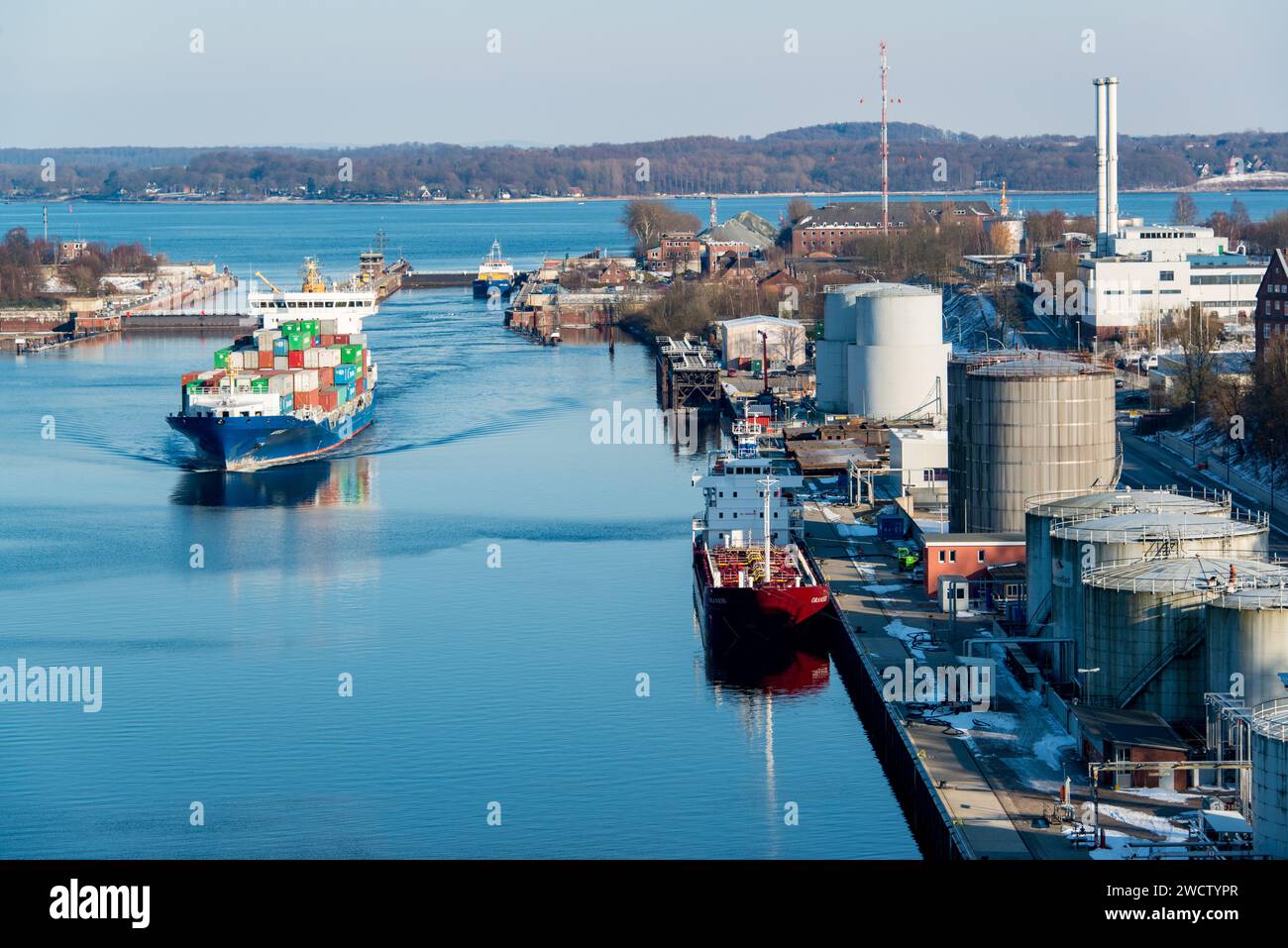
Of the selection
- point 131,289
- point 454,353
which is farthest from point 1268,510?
point 131,289

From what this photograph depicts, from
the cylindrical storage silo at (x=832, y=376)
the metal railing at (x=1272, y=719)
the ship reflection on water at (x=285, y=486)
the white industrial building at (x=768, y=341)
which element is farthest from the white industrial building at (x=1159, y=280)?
the metal railing at (x=1272, y=719)

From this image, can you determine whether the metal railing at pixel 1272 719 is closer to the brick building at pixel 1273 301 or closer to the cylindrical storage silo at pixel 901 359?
the cylindrical storage silo at pixel 901 359

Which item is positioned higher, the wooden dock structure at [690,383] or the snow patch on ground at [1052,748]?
the wooden dock structure at [690,383]

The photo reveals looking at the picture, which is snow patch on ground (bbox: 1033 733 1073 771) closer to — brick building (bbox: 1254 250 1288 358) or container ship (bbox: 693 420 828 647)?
container ship (bbox: 693 420 828 647)

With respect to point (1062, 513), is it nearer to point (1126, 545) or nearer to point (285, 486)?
point (1126, 545)

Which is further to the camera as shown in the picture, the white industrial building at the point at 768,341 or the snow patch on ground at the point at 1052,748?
the white industrial building at the point at 768,341
